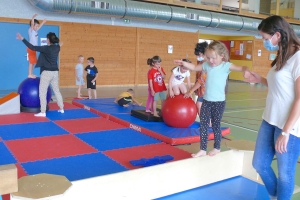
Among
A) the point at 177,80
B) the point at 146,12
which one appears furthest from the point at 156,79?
the point at 146,12

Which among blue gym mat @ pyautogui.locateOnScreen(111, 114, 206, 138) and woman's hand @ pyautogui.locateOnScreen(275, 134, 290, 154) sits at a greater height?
woman's hand @ pyautogui.locateOnScreen(275, 134, 290, 154)

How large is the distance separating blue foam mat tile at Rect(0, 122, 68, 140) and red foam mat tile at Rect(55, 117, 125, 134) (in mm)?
146

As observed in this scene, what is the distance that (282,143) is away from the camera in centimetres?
225

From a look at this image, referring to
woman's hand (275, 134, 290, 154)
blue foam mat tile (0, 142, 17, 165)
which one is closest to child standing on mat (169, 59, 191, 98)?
blue foam mat tile (0, 142, 17, 165)

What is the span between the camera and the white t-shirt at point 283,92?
7.28 feet

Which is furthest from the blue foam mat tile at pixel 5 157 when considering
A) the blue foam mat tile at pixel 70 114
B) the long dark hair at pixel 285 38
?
the long dark hair at pixel 285 38

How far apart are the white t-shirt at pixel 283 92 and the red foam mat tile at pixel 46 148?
237cm

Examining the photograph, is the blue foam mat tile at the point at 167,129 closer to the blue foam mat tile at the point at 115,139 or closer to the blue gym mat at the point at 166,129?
the blue gym mat at the point at 166,129

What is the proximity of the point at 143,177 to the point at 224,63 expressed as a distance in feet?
4.94

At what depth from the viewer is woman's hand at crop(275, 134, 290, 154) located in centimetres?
223

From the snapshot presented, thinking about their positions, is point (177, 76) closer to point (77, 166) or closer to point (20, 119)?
point (77, 166)

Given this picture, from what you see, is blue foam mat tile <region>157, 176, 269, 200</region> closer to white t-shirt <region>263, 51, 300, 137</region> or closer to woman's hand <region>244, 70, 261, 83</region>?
white t-shirt <region>263, 51, 300, 137</region>

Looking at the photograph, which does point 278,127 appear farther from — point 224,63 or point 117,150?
point 117,150

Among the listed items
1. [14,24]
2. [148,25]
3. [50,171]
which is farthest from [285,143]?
[148,25]
